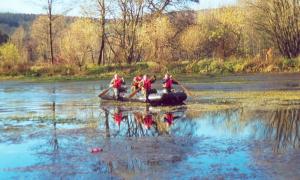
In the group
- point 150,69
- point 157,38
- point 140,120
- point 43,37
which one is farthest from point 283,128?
point 43,37

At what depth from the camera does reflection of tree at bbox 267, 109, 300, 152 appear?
1384 centimetres

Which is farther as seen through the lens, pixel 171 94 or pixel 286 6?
pixel 286 6

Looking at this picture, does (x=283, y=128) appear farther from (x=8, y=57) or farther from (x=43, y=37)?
(x=43, y=37)

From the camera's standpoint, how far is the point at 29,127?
59.5 ft

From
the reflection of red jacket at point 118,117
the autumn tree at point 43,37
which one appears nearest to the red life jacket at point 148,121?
the reflection of red jacket at point 118,117

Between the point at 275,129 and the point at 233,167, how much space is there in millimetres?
5168

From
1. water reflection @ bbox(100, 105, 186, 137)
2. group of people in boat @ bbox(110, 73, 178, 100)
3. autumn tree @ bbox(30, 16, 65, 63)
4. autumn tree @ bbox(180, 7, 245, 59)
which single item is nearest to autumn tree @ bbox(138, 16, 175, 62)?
autumn tree @ bbox(180, 7, 245, 59)

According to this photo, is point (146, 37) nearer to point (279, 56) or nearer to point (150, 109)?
point (279, 56)

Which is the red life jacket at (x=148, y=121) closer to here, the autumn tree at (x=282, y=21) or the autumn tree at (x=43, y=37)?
the autumn tree at (x=282, y=21)

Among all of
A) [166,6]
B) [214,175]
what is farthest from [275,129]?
[166,6]

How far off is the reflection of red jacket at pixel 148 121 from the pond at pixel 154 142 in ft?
0.12

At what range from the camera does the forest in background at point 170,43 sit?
50438mm

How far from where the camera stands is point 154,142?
14578 mm

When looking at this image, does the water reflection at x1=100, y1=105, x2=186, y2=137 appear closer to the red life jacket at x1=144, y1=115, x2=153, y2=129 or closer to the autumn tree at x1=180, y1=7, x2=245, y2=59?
the red life jacket at x1=144, y1=115, x2=153, y2=129
